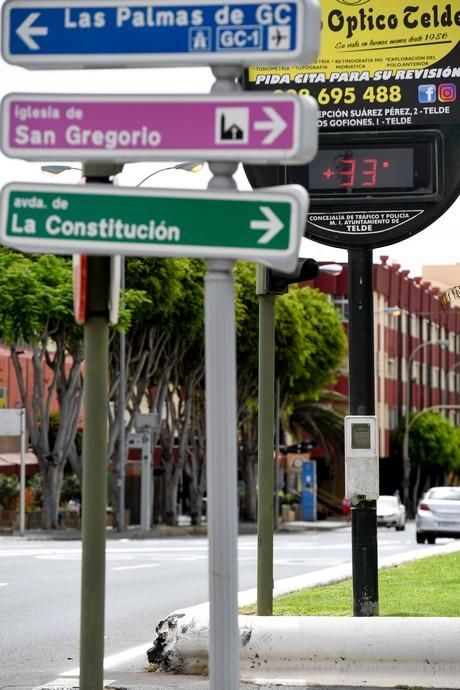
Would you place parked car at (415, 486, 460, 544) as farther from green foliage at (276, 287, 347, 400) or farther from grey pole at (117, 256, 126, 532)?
green foliage at (276, 287, 347, 400)

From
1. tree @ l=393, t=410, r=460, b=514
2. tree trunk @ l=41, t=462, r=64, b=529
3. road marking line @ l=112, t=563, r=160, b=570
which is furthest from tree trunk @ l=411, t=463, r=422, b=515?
road marking line @ l=112, t=563, r=160, b=570

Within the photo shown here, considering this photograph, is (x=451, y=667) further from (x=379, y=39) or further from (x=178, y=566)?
(x=178, y=566)

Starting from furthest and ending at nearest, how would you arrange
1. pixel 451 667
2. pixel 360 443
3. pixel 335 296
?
pixel 335 296 → pixel 360 443 → pixel 451 667

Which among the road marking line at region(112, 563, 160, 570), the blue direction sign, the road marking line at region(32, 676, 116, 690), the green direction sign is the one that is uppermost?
the blue direction sign

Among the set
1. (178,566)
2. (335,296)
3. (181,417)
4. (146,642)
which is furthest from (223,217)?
(335,296)

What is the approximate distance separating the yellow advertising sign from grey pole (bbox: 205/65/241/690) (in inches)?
280

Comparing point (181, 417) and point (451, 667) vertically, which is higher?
point (181, 417)

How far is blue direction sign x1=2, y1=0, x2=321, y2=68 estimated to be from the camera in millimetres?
4625

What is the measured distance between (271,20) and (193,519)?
4913 centimetres

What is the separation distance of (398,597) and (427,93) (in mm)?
4646

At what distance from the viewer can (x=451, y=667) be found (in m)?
8.76

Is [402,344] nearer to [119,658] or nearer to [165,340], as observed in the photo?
[165,340]

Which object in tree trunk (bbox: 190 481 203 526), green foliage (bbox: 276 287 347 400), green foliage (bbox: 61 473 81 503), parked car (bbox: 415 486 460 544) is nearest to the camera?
parked car (bbox: 415 486 460 544)

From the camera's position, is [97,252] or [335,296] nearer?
[97,252]
